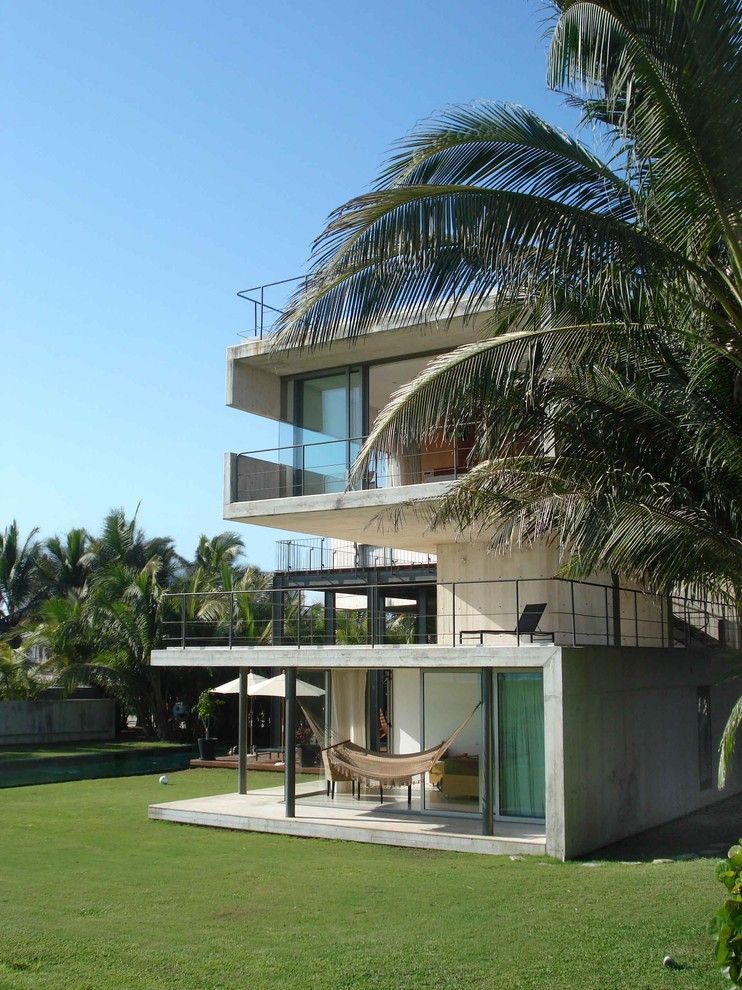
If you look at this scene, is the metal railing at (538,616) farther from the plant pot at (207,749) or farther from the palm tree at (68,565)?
the palm tree at (68,565)

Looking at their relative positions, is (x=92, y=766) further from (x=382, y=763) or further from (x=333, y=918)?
(x=333, y=918)

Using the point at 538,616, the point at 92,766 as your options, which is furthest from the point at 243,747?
the point at 92,766

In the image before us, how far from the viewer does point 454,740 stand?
58.6ft

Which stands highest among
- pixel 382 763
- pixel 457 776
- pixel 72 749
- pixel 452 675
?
pixel 452 675

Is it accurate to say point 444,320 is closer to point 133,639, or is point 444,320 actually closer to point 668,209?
point 668,209

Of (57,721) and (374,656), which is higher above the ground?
(374,656)

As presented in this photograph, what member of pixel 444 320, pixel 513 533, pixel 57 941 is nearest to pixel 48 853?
pixel 57 941

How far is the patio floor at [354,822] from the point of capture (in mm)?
15109

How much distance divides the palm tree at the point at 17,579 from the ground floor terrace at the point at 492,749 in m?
28.1

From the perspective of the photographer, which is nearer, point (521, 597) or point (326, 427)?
point (521, 597)

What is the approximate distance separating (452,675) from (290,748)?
2892 millimetres

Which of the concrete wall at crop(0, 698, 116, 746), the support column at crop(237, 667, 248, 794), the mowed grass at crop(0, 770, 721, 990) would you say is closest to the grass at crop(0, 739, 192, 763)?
the concrete wall at crop(0, 698, 116, 746)

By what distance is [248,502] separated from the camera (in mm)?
20172

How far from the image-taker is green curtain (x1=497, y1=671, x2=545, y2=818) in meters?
16.2
